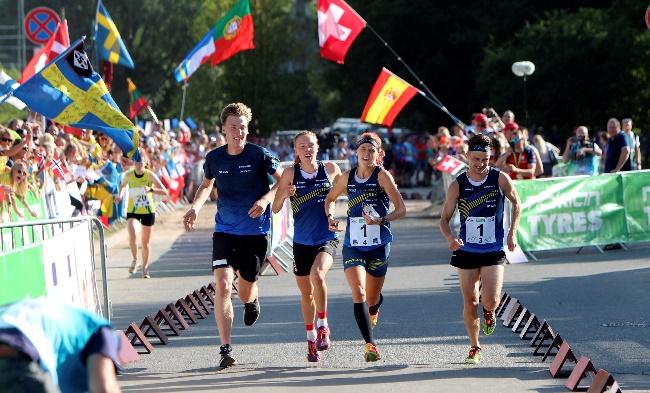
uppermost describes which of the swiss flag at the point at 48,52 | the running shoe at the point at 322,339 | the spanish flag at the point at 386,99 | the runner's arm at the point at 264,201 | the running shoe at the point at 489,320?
the swiss flag at the point at 48,52

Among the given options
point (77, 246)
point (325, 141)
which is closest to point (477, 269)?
point (77, 246)

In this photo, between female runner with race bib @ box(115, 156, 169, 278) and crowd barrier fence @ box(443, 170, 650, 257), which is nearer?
female runner with race bib @ box(115, 156, 169, 278)

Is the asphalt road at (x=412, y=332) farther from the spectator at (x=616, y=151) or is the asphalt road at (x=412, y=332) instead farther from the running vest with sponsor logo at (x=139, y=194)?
the spectator at (x=616, y=151)

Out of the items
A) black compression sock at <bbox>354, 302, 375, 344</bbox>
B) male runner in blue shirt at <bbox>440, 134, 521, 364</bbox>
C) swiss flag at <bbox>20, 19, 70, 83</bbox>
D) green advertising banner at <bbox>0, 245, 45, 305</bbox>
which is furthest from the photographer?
green advertising banner at <bbox>0, 245, 45, 305</bbox>

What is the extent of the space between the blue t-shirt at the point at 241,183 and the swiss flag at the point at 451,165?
12967mm

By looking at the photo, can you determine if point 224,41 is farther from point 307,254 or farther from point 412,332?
point 307,254

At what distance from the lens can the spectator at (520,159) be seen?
18.9m

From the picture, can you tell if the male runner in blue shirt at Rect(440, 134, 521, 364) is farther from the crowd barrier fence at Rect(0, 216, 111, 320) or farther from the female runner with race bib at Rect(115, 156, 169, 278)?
the female runner with race bib at Rect(115, 156, 169, 278)

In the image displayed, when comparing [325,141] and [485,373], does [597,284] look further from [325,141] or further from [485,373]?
[325,141]

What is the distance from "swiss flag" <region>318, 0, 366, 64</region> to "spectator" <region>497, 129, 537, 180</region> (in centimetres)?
717

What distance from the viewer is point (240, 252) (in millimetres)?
10766

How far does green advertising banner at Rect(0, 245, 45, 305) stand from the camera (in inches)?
309

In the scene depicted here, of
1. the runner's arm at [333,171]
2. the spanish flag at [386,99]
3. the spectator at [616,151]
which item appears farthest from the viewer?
the spanish flag at [386,99]

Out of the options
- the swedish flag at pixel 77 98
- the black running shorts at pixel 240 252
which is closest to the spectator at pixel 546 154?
the swedish flag at pixel 77 98
